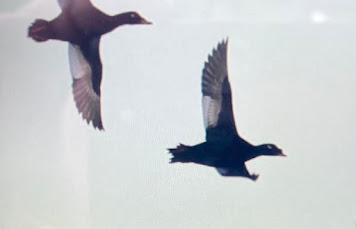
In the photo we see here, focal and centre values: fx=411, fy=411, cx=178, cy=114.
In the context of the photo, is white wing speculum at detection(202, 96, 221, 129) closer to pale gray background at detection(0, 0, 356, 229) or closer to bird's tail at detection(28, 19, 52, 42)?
pale gray background at detection(0, 0, 356, 229)

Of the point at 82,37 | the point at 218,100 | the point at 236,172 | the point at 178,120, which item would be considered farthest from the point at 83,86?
the point at 236,172

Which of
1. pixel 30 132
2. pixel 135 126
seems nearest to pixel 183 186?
pixel 135 126

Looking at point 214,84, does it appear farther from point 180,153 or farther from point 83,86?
point 83,86

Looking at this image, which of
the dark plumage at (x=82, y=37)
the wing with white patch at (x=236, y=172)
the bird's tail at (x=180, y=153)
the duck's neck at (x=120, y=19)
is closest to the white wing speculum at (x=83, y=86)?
the dark plumage at (x=82, y=37)

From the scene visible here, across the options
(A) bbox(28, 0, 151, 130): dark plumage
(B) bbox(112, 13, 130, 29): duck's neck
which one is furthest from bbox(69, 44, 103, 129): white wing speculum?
(B) bbox(112, 13, 130, 29): duck's neck

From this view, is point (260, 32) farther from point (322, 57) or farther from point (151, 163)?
point (151, 163)

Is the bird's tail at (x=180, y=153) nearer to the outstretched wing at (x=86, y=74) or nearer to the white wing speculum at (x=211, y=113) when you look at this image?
the white wing speculum at (x=211, y=113)
